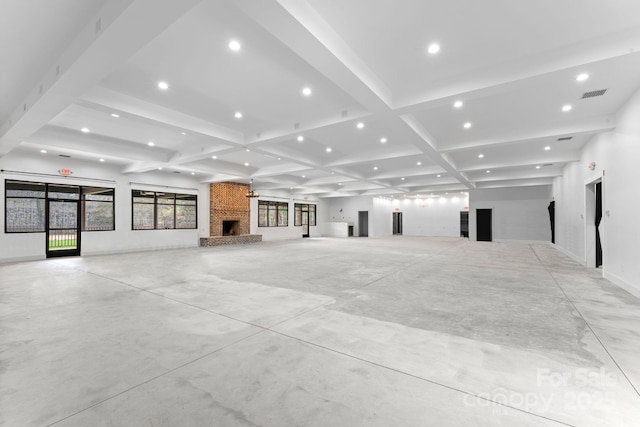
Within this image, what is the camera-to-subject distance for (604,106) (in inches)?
226

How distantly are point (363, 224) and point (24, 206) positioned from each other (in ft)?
65.4

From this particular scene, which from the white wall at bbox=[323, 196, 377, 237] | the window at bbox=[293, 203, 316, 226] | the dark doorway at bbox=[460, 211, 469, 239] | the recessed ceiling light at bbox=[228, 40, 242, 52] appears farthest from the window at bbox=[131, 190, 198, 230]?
the dark doorway at bbox=[460, 211, 469, 239]

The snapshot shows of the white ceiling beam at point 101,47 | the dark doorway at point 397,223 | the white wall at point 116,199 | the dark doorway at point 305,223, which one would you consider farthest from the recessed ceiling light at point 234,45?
the dark doorway at point 397,223

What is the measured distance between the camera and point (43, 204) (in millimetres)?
9703

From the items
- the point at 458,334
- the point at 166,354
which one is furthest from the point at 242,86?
the point at 458,334

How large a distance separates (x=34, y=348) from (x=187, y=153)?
745 cm

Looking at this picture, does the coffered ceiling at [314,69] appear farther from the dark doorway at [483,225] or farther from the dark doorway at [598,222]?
the dark doorway at [483,225]

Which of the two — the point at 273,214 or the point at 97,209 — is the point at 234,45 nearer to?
the point at 97,209

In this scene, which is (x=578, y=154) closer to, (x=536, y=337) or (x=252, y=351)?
(x=536, y=337)

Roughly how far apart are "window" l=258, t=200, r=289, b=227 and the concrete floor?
12893mm

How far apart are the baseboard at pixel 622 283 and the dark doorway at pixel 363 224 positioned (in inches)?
681

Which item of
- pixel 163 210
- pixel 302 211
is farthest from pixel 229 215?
pixel 302 211

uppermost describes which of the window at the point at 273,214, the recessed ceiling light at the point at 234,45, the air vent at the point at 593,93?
the recessed ceiling light at the point at 234,45

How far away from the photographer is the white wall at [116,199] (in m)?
9.09
